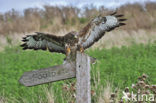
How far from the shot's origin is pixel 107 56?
749 centimetres

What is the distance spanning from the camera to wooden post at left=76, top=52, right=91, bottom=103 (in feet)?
7.74

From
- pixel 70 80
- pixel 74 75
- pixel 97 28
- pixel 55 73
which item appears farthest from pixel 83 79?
pixel 70 80

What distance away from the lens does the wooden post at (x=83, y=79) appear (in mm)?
2359

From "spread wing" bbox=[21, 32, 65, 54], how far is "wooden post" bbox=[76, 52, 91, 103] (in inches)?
12.5

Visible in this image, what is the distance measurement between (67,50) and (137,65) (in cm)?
360

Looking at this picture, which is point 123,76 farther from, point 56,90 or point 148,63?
point 56,90

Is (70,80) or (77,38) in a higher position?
(77,38)

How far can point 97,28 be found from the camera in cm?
260

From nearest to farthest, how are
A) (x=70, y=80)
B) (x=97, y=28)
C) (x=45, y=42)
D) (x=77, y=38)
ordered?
(x=77, y=38) → (x=97, y=28) → (x=45, y=42) → (x=70, y=80)

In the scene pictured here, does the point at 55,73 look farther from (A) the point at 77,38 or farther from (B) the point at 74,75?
(A) the point at 77,38

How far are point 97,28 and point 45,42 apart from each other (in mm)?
532

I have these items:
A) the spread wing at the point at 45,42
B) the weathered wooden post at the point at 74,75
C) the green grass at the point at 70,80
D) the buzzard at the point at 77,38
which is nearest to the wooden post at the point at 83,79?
the weathered wooden post at the point at 74,75

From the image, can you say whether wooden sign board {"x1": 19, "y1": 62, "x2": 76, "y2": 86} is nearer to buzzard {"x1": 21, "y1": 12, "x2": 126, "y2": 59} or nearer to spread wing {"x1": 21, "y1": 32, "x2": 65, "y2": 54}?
Answer: buzzard {"x1": 21, "y1": 12, "x2": 126, "y2": 59}

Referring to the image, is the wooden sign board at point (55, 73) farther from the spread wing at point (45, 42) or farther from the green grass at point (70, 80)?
the green grass at point (70, 80)
